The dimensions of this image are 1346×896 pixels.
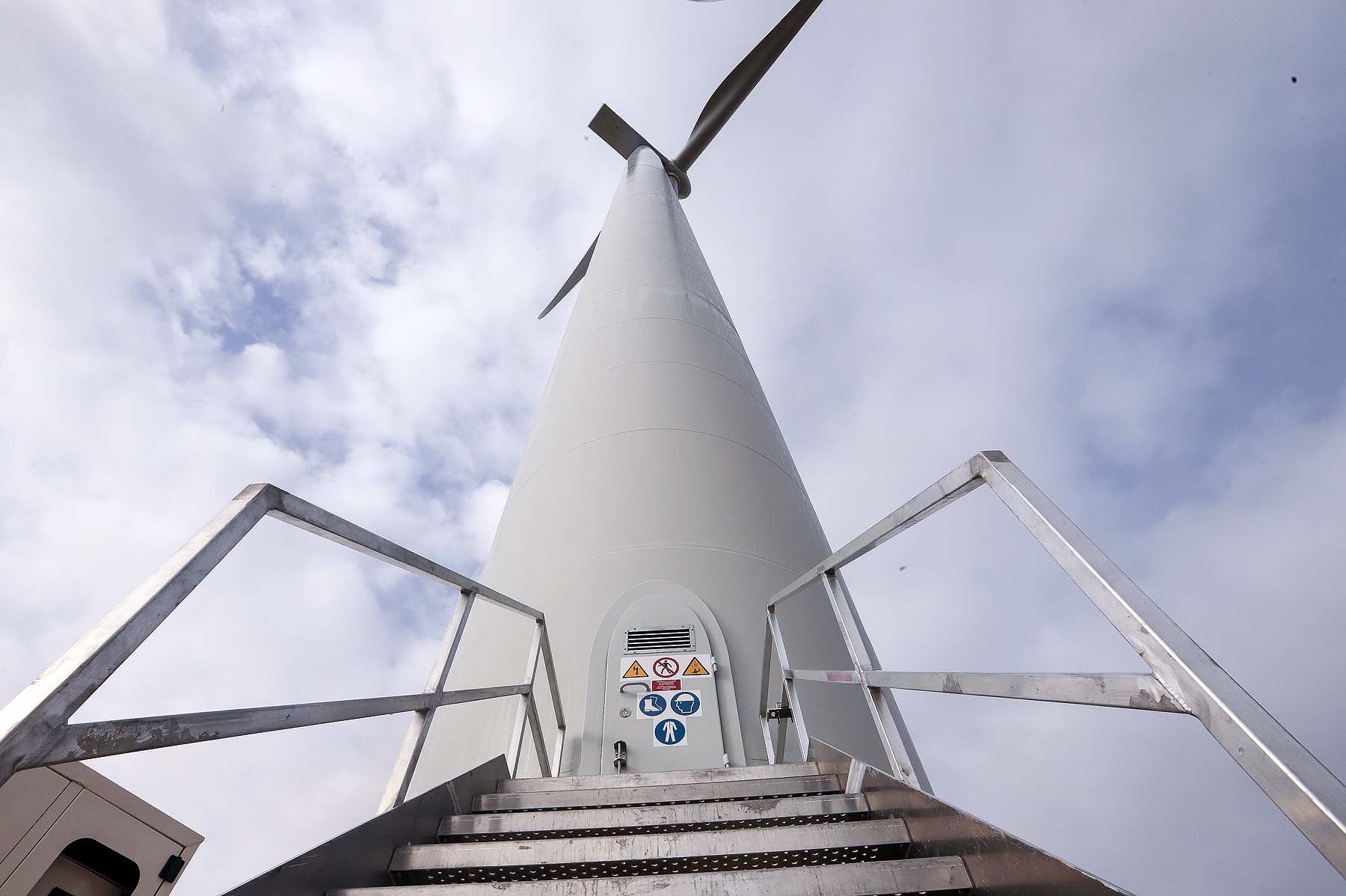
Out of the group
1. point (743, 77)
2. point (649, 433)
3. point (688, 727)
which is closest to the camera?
point (688, 727)

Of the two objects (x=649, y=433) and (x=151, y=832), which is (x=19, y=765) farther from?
(x=649, y=433)

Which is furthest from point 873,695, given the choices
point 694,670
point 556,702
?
point 556,702

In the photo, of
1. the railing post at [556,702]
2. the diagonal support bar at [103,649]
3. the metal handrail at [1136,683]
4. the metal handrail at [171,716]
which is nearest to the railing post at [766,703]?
the railing post at [556,702]

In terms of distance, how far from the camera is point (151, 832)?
270 cm

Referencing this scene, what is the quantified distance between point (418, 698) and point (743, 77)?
10.0 m

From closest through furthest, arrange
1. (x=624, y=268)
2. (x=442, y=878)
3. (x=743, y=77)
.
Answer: (x=442, y=878), (x=624, y=268), (x=743, y=77)

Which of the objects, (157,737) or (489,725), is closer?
(157,737)

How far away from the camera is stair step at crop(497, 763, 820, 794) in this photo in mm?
2082

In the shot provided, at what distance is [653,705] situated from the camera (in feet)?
9.68

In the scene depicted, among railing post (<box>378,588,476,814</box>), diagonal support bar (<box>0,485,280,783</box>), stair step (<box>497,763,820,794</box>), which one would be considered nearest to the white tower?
stair step (<box>497,763,820,794</box>)

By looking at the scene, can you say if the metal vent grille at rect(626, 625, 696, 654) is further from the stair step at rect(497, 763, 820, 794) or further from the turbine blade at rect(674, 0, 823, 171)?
the turbine blade at rect(674, 0, 823, 171)

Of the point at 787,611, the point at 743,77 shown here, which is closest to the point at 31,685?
the point at 787,611

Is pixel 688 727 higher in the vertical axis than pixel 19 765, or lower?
higher

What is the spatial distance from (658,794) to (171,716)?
1.42 metres
